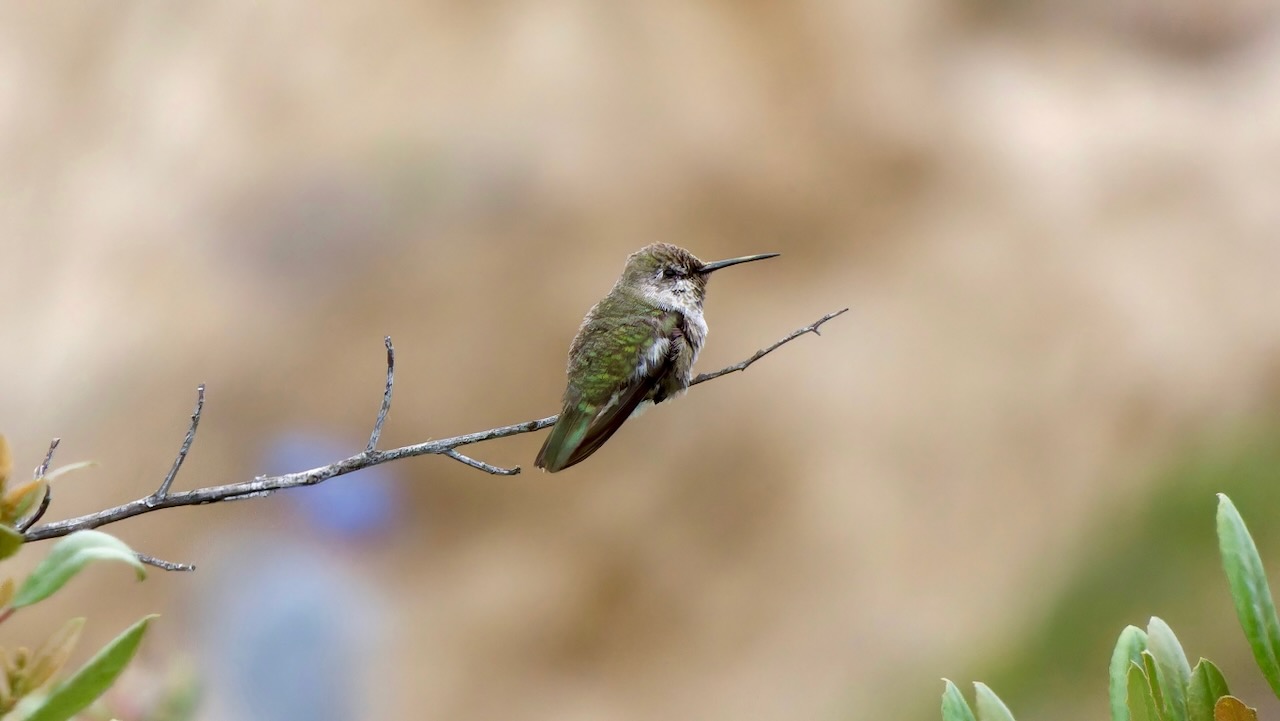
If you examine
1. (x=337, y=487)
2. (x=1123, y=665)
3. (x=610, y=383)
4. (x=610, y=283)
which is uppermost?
(x=610, y=383)

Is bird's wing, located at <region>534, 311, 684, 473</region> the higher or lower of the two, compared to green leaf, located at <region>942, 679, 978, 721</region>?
higher

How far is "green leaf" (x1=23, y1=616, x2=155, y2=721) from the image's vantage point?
1.39ft

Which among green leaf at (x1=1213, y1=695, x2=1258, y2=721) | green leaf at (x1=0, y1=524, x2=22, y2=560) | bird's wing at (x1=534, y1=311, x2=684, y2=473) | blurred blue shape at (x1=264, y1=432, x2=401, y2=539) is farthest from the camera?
blurred blue shape at (x1=264, y1=432, x2=401, y2=539)

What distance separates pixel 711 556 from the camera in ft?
9.09

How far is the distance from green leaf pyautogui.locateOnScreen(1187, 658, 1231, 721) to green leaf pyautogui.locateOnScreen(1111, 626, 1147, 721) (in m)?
0.03

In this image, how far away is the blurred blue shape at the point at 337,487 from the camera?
8.65 ft

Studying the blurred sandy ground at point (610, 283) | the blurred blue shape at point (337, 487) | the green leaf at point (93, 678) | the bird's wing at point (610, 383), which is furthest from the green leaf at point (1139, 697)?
the blurred blue shape at point (337, 487)

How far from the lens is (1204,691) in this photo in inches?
20.9

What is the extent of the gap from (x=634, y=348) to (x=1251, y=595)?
51cm

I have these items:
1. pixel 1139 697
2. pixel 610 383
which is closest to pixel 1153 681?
pixel 1139 697

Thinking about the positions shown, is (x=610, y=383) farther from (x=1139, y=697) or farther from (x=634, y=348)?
(x=1139, y=697)

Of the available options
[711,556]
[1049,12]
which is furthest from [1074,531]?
[1049,12]

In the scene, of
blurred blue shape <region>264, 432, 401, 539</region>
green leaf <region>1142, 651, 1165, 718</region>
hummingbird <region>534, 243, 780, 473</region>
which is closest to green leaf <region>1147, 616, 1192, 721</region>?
green leaf <region>1142, 651, 1165, 718</region>

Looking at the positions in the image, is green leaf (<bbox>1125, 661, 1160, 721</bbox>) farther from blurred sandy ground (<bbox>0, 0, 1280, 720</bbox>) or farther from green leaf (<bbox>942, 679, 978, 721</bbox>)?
blurred sandy ground (<bbox>0, 0, 1280, 720</bbox>)
